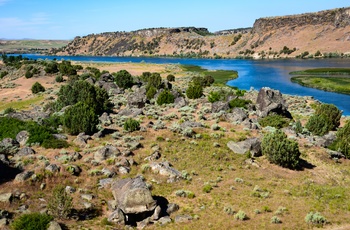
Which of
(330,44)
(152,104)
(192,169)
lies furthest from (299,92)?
(330,44)

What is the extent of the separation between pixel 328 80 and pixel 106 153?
78782 millimetres

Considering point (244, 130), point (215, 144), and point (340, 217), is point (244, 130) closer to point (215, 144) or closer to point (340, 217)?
point (215, 144)

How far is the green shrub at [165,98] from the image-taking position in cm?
5322

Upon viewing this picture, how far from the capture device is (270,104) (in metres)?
44.4

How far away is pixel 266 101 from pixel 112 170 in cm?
2804

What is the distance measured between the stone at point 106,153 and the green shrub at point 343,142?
2177 cm

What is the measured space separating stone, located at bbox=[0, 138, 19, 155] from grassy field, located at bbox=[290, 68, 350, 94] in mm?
70290

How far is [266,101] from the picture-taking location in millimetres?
46094

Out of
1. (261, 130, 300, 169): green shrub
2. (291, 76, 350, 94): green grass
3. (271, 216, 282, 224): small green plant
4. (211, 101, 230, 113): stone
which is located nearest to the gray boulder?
(211, 101, 230, 113): stone

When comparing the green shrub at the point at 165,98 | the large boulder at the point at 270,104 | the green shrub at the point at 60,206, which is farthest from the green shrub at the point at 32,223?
the green shrub at the point at 165,98

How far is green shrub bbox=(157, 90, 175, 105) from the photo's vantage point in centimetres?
5322

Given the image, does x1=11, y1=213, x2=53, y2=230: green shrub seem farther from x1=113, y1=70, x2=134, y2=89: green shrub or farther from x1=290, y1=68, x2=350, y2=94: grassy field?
x1=290, y1=68, x2=350, y2=94: grassy field

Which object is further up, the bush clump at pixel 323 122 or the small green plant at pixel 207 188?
the bush clump at pixel 323 122

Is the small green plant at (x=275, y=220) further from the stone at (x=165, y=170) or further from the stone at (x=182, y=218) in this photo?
the stone at (x=165, y=170)
